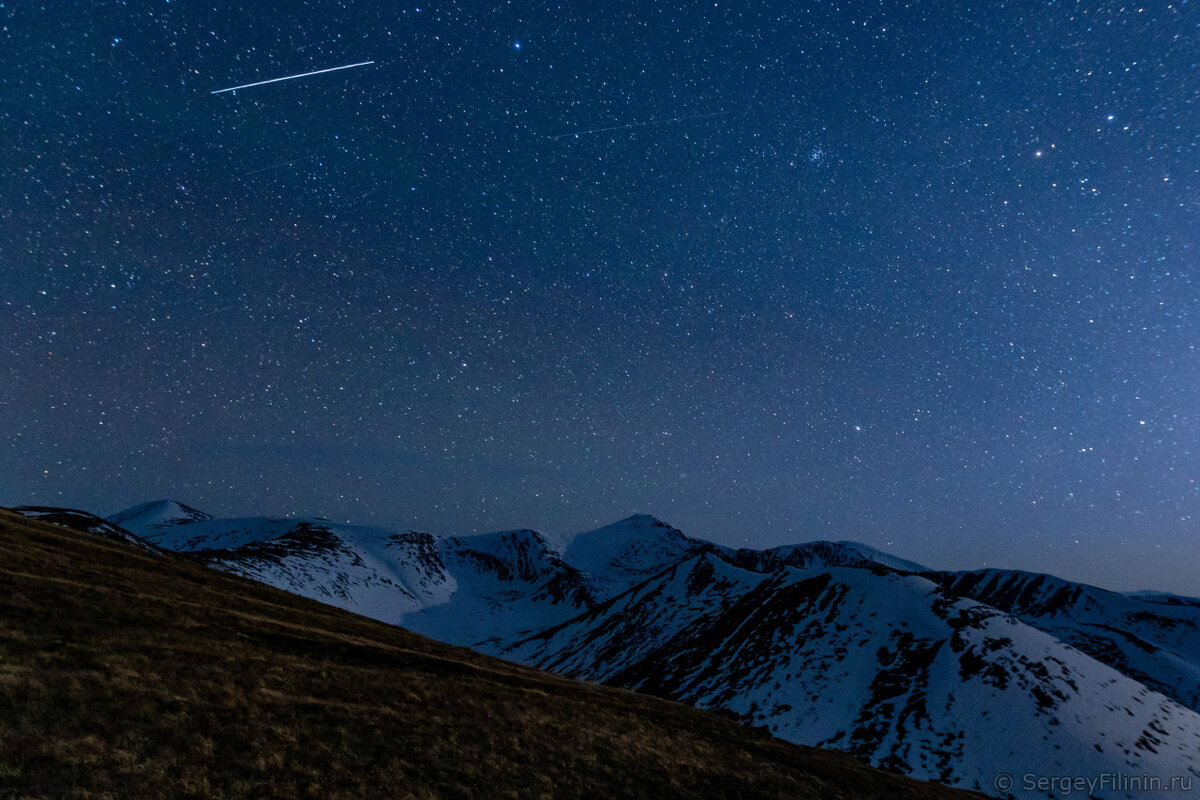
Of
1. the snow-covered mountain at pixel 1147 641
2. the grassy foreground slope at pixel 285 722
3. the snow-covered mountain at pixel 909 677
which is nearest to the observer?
the grassy foreground slope at pixel 285 722

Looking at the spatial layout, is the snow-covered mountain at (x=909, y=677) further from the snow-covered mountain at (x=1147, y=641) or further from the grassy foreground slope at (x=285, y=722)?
the grassy foreground slope at (x=285, y=722)

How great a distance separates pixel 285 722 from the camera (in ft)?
52.5

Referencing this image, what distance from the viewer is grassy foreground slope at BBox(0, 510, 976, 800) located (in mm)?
12422

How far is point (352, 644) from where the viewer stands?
2873cm

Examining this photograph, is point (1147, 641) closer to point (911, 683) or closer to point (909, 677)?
point (909, 677)

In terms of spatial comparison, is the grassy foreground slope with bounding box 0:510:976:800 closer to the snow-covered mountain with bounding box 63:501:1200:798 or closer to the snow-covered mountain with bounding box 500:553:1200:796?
the snow-covered mountain with bounding box 500:553:1200:796

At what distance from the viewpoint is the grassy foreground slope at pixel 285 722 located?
40.8 ft

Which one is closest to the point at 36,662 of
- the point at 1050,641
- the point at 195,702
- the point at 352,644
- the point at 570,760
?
the point at 195,702

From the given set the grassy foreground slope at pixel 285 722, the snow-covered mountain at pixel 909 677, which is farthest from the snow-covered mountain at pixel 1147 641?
the grassy foreground slope at pixel 285 722

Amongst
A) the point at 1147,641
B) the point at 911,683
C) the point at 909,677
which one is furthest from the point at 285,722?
the point at 1147,641

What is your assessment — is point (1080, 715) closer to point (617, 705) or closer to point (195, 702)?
point (617, 705)

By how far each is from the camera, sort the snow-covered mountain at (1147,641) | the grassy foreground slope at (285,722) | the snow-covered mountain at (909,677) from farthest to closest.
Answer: the snow-covered mountain at (1147,641) < the snow-covered mountain at (909,677) < the grassy foreground slope at (285,722)

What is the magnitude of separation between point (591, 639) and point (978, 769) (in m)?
114

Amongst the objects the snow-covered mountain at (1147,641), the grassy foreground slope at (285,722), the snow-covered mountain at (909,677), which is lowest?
the snow-covered mountain at (1147,641)
